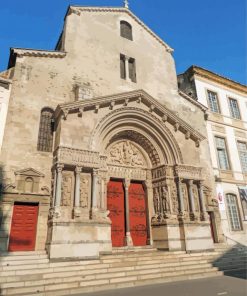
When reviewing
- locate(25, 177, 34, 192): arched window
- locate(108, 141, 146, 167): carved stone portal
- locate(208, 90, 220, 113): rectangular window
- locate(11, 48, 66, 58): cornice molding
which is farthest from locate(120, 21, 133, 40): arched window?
locate(25, 177, 34, 192): arched window

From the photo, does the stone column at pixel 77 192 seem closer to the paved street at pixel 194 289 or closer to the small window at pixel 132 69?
the paved street at pixel 194 289

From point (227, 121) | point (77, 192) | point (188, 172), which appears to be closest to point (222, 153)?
point (227, 121)

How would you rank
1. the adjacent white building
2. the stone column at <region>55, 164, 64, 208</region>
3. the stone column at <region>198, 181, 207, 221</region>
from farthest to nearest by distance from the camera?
1. the adjacent white building
2. the stone column at <region>198, 181, 207, 221</region>
3. the stone column at <region>55, 164, 64, 208</region>

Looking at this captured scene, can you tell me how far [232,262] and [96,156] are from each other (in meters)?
7.13

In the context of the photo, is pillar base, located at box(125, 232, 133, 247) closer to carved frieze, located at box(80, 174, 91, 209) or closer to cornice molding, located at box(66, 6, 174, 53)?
carved frieze, located at box(80, 174, 91, 209)

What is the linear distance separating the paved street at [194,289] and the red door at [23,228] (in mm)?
4052

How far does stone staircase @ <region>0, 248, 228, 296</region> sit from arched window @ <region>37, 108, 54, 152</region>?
4491 mm

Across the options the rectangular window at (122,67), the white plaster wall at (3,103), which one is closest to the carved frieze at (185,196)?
the rectangular window at (122,67)

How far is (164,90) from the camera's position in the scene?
52.4 ft

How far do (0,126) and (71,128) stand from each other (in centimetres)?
289

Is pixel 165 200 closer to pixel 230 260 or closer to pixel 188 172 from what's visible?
pixel 188 172

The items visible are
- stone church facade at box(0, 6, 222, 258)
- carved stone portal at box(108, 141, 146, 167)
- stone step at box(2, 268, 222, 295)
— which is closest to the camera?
stone step at box(2, 268, 222, 295)

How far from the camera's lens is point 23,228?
9477mm

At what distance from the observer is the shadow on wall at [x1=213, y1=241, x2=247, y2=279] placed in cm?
921
